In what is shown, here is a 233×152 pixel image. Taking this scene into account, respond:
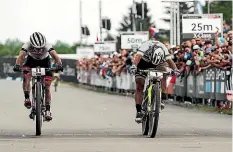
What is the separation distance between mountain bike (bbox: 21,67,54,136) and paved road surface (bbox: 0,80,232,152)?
0.31 metres

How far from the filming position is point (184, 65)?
28453 millimetres

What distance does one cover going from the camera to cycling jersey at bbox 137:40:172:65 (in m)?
15.0

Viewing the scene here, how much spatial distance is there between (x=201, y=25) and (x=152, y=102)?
57.8 ft

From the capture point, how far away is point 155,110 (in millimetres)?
14547

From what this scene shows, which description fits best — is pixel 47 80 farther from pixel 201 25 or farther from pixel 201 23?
pixel 201 23

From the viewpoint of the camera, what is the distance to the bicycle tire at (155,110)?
14508 millimetres

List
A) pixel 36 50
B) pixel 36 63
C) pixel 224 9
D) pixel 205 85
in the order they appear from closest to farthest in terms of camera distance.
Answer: pixel 36 50 < pixel 36 63 < pixel 205 85 < pixel 224 9

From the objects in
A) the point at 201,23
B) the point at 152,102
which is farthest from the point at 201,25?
the point at 152,102

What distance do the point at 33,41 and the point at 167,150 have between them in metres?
3.67

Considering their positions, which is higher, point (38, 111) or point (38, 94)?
point (38, 94)

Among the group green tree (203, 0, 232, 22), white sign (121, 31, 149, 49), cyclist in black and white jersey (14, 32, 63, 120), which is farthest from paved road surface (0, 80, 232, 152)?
green tree (203, 0, 232, 22)

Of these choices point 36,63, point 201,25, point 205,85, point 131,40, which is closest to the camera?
point 36,63

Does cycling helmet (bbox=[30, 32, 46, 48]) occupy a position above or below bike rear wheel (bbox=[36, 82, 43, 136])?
above

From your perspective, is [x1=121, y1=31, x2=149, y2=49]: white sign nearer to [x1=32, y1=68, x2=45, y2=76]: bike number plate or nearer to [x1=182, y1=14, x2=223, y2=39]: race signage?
[x1=182, y1=14, x2=223, y2=39]: race signage
